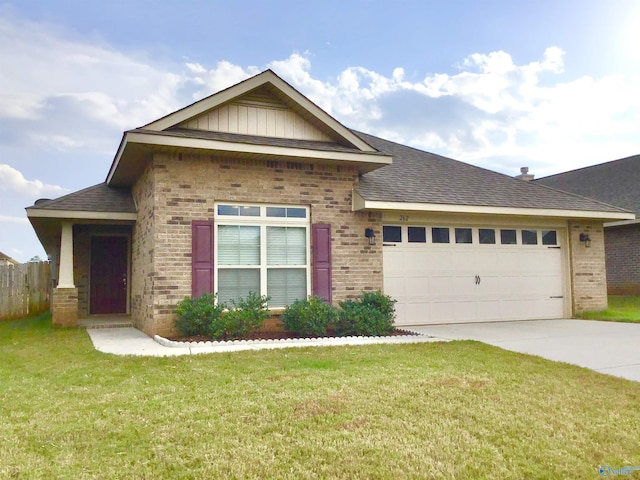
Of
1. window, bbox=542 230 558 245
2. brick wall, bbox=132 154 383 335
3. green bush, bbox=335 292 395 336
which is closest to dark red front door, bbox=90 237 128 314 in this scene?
brick wall, bbox=132 154 383 335

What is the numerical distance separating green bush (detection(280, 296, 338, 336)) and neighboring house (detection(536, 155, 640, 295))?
13.4 meters

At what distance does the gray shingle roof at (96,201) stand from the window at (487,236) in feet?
26.3

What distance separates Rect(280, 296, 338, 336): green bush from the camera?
8.98m

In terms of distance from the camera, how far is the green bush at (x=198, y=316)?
848 cm

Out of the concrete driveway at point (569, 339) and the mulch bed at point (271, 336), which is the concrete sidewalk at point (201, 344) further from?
the concrete driveway at point (569, 339)

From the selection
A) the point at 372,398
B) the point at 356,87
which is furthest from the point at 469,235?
the point at 372,398

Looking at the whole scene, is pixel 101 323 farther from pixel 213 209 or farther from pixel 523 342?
pixel 523 342

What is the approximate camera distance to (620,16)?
10750 mm

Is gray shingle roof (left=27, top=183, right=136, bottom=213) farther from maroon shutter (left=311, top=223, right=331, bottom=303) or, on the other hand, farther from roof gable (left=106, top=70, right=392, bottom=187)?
maroon shutter (left=311, top=223, right=331, bottom=303)

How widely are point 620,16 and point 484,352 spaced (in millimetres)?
8216

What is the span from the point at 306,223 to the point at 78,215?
4903mm

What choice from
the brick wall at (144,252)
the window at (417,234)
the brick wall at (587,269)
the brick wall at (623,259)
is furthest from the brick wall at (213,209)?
the brick wall at (623,259)

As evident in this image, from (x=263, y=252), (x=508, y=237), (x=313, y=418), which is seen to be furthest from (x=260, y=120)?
(x=313, y=418)

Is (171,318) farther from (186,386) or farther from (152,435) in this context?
(152,435)
